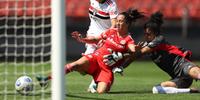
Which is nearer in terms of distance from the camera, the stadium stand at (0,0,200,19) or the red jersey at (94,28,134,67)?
the red jersey at (94,28,134,67)

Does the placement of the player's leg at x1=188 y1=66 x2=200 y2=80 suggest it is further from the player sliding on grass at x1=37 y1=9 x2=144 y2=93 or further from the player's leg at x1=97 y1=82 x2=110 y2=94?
the player's leg at x1=97 y1=82 x2=110 y2=94

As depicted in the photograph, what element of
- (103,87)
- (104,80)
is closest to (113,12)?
(104,80)

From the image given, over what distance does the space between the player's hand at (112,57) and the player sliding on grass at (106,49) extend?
5cm

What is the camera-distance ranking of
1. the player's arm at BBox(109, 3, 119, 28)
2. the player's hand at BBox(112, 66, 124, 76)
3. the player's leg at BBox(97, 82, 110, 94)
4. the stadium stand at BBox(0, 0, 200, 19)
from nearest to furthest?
the player's hand at BBox(112, 66, 124, 76) → the player's leg at BBox(97, 82, 110, 94) → the player's arm at BBox(109, 3, 119, 28) → the stadium stand at BBox(0, 0, 200, 19)

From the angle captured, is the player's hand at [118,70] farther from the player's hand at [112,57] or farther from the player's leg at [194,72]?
the player's leg at [194,72]

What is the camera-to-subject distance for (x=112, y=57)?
9.48m

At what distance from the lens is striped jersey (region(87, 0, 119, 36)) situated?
10.3 metres

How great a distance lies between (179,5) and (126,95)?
46.0 feet

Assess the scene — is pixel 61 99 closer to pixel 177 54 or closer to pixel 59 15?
pixel 59 15

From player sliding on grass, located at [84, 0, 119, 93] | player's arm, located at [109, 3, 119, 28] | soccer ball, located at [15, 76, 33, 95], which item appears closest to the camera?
soccer ball, located at [15, 76, 33, 95]

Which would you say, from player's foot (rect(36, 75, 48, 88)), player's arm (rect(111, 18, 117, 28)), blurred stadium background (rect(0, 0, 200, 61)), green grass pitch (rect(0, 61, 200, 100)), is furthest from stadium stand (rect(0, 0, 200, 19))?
player's foot (rect(36, 75, 48, 88))

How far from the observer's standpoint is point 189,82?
9750mm

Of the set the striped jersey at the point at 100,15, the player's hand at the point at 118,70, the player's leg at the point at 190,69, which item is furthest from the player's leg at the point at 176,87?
the striped jersey at the point at 100,15

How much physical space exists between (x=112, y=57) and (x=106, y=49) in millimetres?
197
